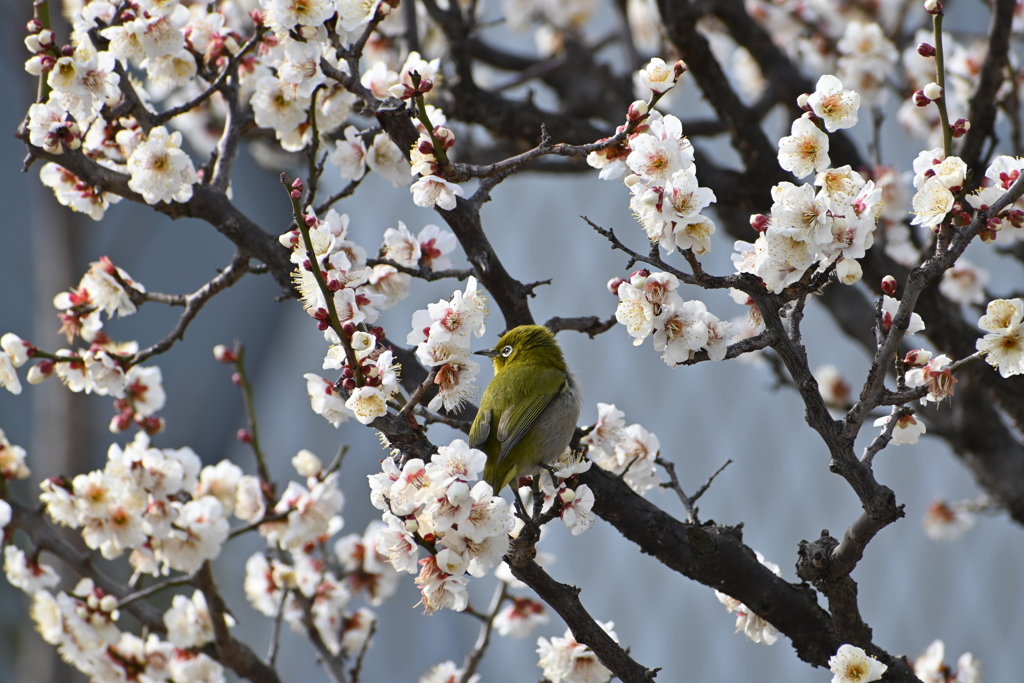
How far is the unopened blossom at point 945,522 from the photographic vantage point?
9.50 feet

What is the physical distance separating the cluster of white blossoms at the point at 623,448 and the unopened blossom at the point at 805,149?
0.52 metres

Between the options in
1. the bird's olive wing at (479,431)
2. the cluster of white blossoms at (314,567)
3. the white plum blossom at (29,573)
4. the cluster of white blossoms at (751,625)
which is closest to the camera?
the bird's olive wing at (479,431)

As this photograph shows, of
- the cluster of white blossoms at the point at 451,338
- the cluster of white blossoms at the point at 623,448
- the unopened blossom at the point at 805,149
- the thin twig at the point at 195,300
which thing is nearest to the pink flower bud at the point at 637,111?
the unopened blossom at the point at 805,149

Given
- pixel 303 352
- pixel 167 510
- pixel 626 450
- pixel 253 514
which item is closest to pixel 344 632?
pixel 253 514

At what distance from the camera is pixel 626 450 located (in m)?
1.61

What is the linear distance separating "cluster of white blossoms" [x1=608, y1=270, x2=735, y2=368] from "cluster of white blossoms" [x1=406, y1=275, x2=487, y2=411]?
0.21 meters

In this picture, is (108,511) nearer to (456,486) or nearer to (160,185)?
(160,185)

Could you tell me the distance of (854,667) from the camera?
1.22 metres

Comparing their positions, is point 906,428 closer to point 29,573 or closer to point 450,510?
point 450,510

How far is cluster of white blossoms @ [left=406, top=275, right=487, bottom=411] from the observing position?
113cm

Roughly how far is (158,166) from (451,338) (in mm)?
693

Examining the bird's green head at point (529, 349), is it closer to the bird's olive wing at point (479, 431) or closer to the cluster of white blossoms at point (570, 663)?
the bird's olive wing at point (479, 431)

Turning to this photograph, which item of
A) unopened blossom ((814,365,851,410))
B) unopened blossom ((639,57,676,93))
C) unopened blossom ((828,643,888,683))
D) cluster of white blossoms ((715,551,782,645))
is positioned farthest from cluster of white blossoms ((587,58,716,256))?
unopened blossom ((814,365,851,410))

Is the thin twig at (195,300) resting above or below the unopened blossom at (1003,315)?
above
